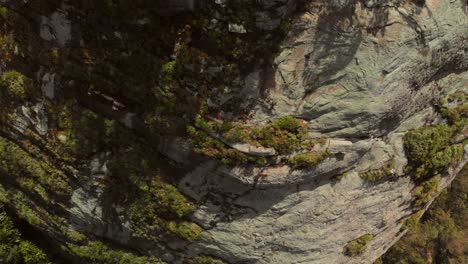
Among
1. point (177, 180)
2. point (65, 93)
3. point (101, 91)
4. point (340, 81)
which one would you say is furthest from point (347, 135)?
point (65, 93)

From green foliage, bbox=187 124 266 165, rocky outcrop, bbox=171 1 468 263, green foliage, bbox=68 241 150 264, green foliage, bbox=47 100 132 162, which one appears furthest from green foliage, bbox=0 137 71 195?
green foliage, bbox=187 124 266 165

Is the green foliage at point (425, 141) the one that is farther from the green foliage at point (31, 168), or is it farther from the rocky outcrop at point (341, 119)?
the green foliage at point (31, 168)

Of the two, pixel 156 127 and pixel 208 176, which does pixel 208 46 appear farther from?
pixel 208 176

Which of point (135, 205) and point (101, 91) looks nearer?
point (101, 91)

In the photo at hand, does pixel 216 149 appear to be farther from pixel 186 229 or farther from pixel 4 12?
pixel 4 12

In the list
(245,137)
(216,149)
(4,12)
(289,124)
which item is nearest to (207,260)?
(216,149)

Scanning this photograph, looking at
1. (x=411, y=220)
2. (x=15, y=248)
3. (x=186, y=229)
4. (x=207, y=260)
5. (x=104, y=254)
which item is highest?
(x=411, y=220)

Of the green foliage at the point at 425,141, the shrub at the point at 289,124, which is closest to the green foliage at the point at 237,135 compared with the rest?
the shrub at the point at 289,124
